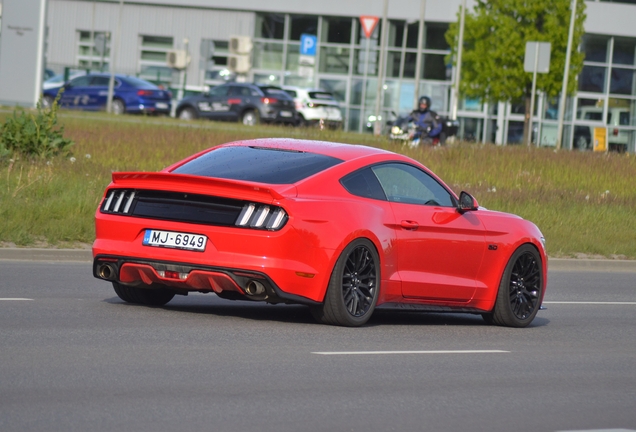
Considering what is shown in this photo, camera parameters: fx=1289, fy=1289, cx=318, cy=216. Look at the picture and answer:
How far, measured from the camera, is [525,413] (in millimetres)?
6879

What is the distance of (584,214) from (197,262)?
13955 mm

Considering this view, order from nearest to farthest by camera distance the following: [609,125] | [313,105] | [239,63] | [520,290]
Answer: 1. [520,290]
2. [313,105]
3. [239,63]
4. [609,125]

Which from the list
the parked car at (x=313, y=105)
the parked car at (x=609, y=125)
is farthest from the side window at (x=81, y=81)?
the parked car at (x=609, y=125)

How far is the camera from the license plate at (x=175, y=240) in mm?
9141

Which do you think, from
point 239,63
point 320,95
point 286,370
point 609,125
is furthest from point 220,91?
point 286,370

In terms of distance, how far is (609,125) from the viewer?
56656 mm

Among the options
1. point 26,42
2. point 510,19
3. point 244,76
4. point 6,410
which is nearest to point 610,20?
point 510,19

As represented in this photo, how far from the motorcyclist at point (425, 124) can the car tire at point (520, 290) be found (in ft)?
60.4

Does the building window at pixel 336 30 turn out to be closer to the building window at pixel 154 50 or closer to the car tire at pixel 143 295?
the building window at pixel 154 50

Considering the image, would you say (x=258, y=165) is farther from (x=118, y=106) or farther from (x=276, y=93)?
(x=118, y=106)

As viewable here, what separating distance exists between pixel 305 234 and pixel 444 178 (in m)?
15.9

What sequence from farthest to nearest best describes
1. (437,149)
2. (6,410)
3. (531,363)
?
1. (437,149)
2. (531,363)
3. (6,410)

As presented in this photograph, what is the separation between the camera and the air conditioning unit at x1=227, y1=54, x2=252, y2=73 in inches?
2137

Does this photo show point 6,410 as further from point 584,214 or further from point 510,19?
point 510,19
